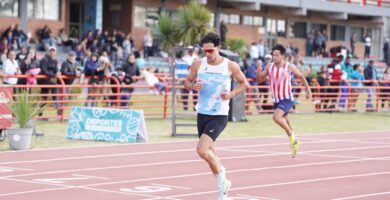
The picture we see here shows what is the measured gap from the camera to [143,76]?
25.9 metres

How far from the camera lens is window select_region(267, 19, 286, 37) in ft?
182

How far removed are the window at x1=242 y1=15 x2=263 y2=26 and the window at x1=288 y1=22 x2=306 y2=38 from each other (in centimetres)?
308

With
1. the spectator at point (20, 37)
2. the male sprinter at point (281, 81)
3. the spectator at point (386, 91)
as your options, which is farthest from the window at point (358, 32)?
the male sprinter at point (281, 81)

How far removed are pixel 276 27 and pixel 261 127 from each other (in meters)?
32.3

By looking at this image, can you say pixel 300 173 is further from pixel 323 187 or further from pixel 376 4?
pixel 376 4

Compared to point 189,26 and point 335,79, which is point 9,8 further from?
point 335,79

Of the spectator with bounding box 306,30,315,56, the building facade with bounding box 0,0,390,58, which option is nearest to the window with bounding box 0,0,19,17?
the building facade with bounding box 0,0,390,58

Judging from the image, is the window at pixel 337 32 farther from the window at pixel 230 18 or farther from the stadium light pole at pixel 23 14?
the stadium light pole at pixel 23 14

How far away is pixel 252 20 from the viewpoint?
5406 centimetres

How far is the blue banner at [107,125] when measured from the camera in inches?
758

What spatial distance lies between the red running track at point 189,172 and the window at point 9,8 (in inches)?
840

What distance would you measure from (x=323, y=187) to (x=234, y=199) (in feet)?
5.99

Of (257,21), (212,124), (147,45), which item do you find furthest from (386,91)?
(212,124)

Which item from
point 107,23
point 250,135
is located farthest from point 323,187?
point 107,23
